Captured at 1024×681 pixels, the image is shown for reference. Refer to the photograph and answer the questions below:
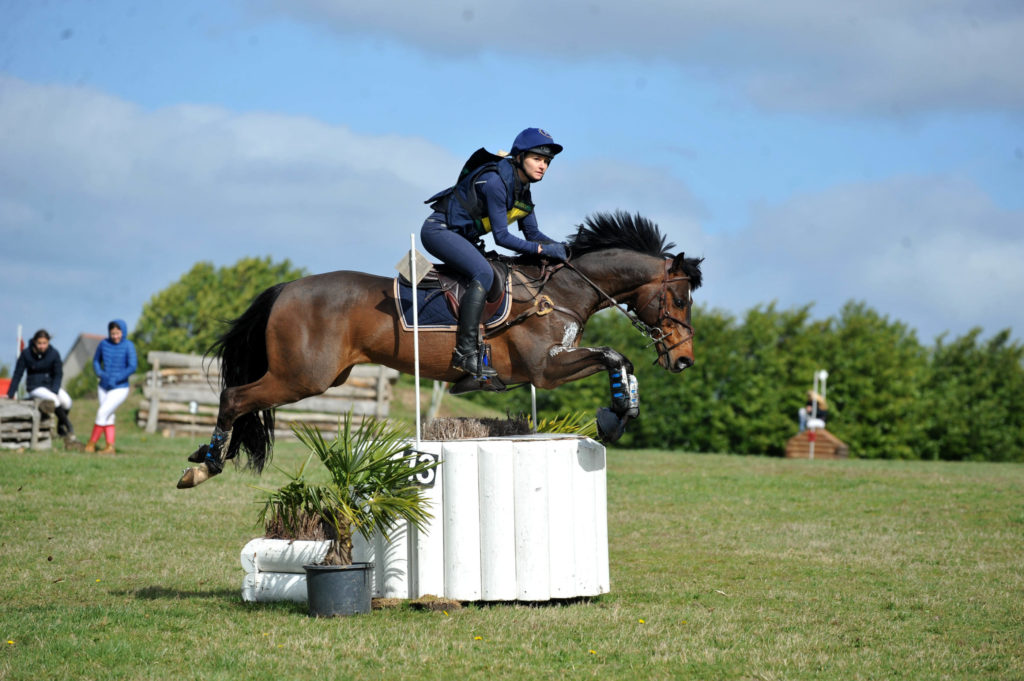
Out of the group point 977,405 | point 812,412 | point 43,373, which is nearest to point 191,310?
point 43,373

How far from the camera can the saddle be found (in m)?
6.48

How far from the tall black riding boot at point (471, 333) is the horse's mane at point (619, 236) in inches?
36.1

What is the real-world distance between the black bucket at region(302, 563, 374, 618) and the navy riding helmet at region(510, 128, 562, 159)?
2738 mm

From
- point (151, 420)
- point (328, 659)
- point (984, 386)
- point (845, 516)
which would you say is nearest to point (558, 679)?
point (328, 659)

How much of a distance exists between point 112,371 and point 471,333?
10451mm

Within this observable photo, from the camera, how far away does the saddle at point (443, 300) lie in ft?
21.3

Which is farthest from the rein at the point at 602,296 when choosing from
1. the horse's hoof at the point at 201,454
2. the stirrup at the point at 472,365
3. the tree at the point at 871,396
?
the tree at the point at 871,396

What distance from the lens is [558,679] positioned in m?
4.75

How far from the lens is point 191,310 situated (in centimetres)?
3000

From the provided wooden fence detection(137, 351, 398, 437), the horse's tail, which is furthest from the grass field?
wooden fence detection(137, 351, 398, 437)

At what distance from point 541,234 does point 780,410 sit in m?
16.8

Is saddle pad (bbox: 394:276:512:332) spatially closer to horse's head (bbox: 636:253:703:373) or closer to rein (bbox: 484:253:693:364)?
rein (bbox: 484:253:693:364)

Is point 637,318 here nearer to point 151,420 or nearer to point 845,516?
point 845,516

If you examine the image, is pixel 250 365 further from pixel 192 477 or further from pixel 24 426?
pixel 24 426
